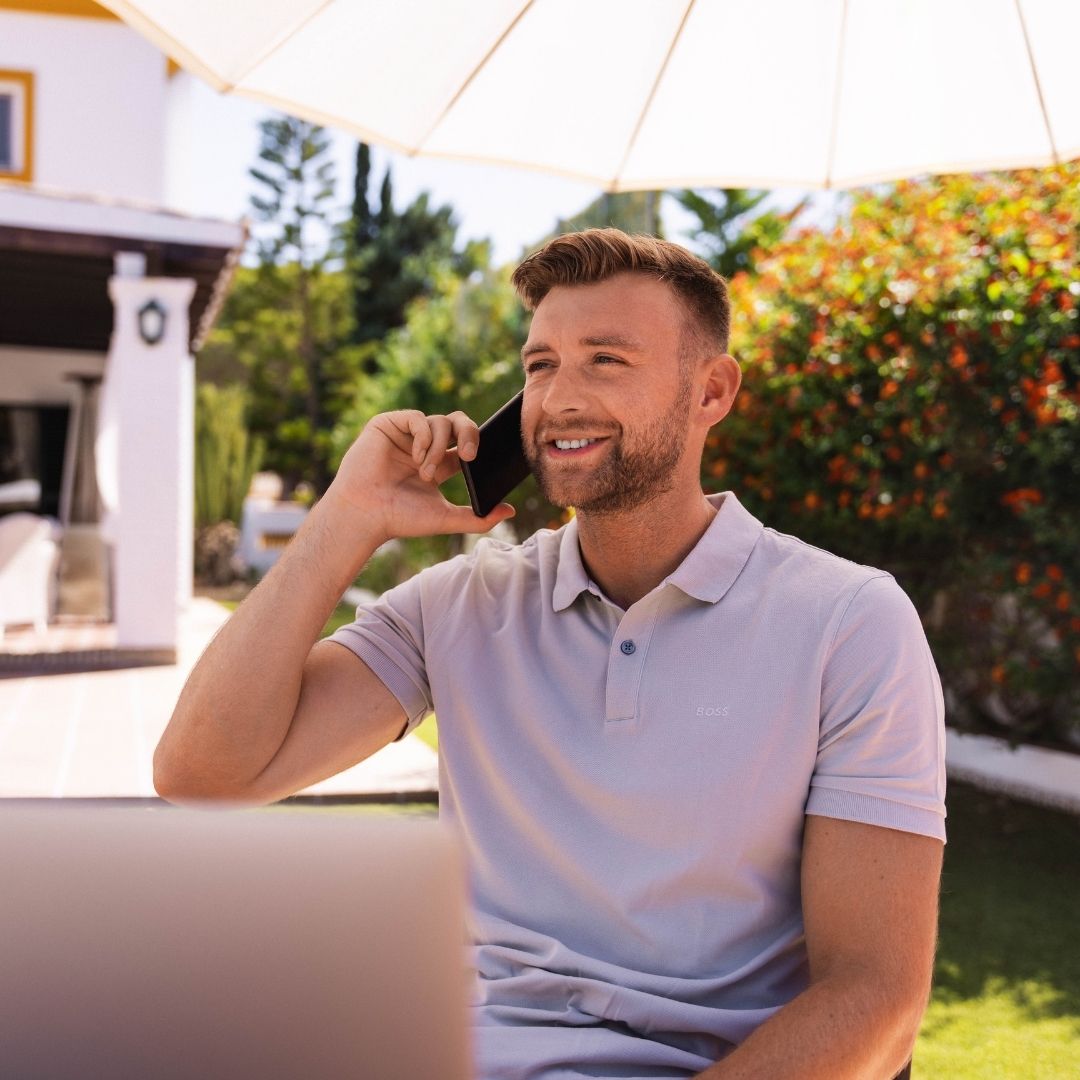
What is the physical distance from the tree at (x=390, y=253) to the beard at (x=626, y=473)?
24947mm

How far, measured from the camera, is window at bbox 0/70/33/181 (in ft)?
34.3

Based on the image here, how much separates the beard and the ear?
0.22ft

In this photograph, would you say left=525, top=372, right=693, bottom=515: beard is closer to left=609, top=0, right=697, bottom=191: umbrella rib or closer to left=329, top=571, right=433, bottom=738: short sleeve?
left=329, top=571, right=433, bottom=738: short sleeve

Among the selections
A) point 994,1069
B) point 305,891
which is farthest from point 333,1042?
point 994,1069

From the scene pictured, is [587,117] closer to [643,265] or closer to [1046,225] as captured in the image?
[643,265]

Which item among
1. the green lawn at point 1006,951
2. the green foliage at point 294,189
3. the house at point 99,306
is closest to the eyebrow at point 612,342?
the green lawn at point 1006,951

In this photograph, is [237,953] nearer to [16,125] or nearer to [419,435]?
[419,435]

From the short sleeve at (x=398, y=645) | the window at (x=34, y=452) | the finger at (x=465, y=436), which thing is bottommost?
the window at (x=34, y=452)

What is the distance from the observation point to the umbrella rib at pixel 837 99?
2.21 metres

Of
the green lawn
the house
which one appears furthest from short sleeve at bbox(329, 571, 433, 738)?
the house

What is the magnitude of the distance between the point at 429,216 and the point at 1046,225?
24582mm

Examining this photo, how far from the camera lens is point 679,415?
184cm

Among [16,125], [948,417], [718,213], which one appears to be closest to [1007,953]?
[948,417]

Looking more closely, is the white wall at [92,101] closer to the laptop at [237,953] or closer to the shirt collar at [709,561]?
the shirt collar at [709,561]
